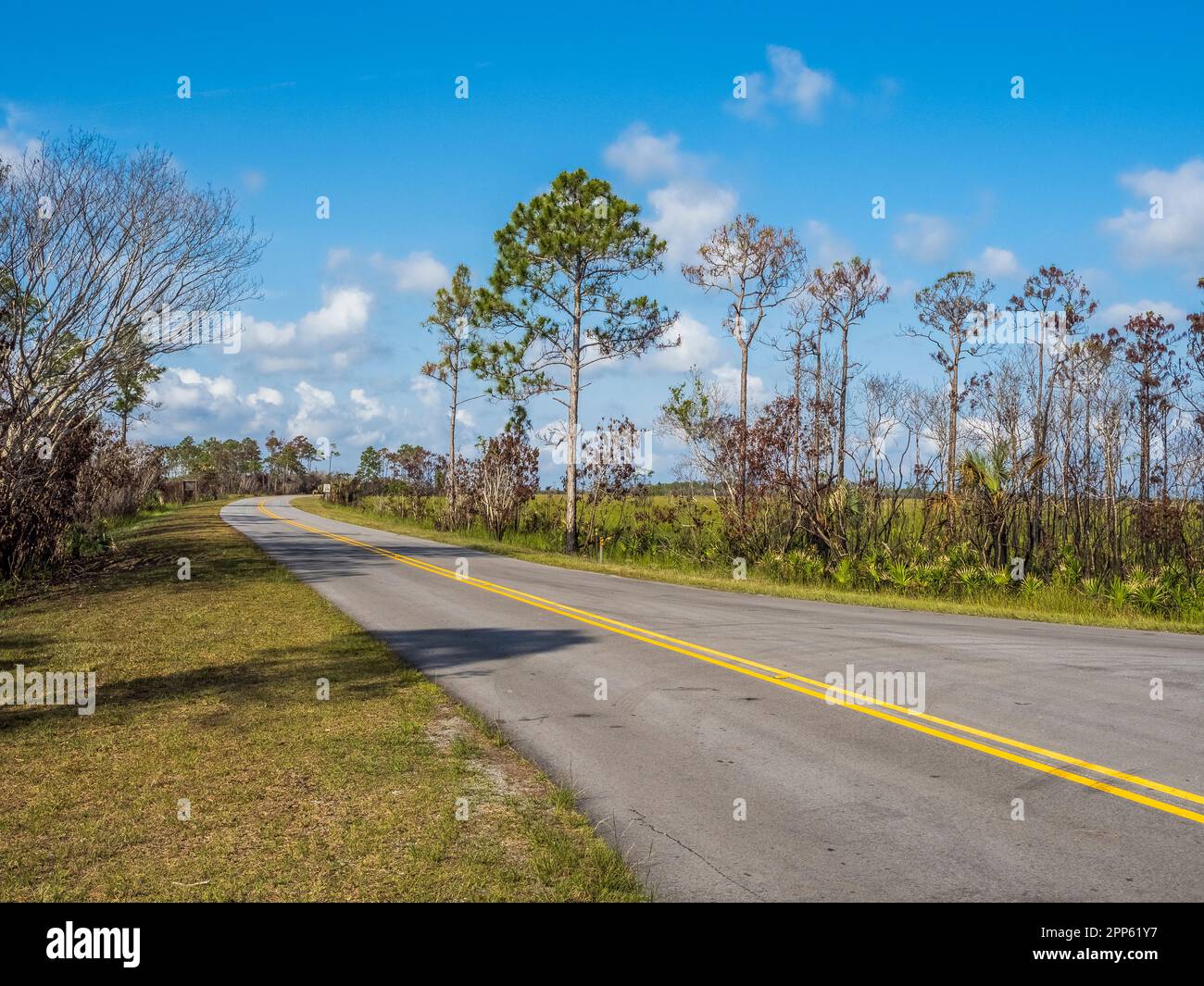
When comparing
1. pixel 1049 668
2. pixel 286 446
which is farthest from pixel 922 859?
pixel 286 446

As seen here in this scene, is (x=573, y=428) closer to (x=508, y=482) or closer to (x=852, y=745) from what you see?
(x=508, y=482)

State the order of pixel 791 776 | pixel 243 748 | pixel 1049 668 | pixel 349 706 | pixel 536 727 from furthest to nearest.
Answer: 1. pixel 1049 668
2. pixel 349 706
3. pixel 536 727
4. pixel 243 748
5. pixel 791 776

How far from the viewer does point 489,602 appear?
52.5 feet

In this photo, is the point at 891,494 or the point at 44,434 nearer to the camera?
the point at 44,434

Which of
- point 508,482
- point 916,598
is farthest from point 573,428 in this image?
point 916,598

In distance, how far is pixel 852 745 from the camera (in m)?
7.25

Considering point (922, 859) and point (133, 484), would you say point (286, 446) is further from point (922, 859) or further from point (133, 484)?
point (922, 859)

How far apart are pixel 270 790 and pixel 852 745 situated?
177 inches

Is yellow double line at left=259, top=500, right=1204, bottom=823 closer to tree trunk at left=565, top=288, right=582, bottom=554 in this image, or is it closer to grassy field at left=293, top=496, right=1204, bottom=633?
grassy field at left=293, top=496, right=1204, bottom=633

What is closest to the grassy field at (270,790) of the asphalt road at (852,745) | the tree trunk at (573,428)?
the asphalt road at (852,745)

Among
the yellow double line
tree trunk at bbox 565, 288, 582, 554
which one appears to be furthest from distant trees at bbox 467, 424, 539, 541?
the yellow double line

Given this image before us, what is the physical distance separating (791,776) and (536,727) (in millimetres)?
2478
